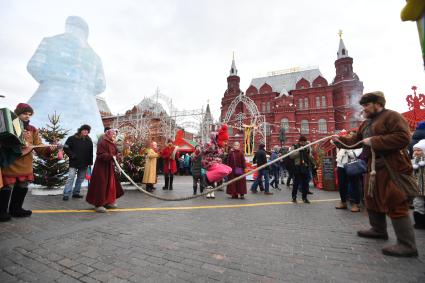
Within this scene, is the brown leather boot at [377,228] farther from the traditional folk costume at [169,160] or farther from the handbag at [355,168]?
the traditional folk costume at [169,160]

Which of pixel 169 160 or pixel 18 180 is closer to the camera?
pixel 18 180

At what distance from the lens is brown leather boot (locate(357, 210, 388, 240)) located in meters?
3.02

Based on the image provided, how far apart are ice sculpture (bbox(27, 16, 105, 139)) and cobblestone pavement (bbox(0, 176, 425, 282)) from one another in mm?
7715

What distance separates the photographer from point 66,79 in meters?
10.6

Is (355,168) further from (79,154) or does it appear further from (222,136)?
(79,154)

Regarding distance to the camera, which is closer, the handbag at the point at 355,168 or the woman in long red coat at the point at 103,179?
the woman in long red coat at the point at 103,179

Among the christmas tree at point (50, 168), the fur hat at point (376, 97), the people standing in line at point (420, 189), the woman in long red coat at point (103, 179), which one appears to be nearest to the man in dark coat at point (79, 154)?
the christmas tree at point (50, 168)

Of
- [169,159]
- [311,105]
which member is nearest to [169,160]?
[169,159]

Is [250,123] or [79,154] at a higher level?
[250,123]

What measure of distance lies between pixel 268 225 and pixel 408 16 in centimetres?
338

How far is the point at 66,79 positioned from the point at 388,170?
1260cm

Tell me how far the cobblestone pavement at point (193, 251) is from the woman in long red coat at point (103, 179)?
18.9 inches

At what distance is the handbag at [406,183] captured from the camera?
8.16 feet

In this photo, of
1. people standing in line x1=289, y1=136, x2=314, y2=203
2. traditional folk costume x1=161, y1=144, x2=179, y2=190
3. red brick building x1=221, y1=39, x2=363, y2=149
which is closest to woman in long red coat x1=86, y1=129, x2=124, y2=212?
traditional folk costume x1=161, y1=144, x2=179, y2=190
